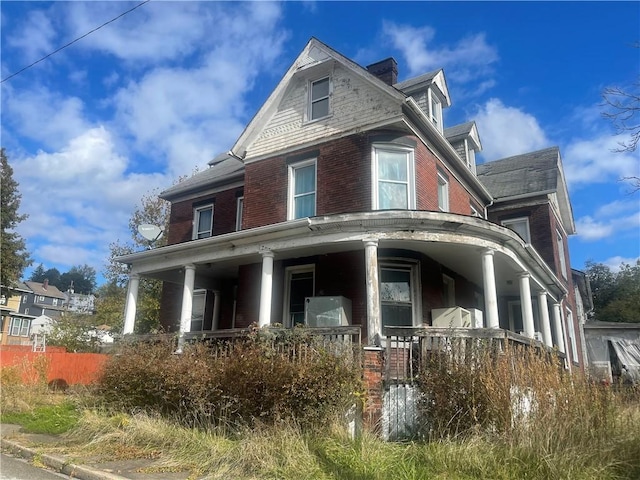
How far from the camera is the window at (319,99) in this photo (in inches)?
540

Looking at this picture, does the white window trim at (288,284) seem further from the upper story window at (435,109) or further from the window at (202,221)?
the upper story window at (435,109)

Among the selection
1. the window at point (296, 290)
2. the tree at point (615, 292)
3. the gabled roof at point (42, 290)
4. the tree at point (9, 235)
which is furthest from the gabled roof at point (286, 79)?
the gabled roof at point (42, 290)

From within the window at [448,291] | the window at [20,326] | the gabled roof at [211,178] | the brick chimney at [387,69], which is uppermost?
the brick chimney at [387,69]

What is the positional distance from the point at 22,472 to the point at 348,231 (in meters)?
6.88

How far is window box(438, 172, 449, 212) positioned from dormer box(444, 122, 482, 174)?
3572 millimetres

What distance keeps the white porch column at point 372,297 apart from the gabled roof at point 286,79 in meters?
6.05

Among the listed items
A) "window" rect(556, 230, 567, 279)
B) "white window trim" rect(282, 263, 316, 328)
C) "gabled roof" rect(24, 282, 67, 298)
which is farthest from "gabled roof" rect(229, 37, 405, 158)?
"gabled roof" rect(24, 282, 67, 298)

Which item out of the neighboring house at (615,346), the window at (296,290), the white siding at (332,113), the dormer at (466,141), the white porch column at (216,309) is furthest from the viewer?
the neighboring house at (615,346)

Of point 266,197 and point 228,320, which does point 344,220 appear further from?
point 228,320

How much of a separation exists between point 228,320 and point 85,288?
6024 inches

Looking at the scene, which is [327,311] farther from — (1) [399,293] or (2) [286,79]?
(2) [286,79]

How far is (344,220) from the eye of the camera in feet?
32.5

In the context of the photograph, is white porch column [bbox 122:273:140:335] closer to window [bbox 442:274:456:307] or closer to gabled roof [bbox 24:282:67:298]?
window [bbox 442:274:456:307]

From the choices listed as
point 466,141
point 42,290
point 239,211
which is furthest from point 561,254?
point 42,290
